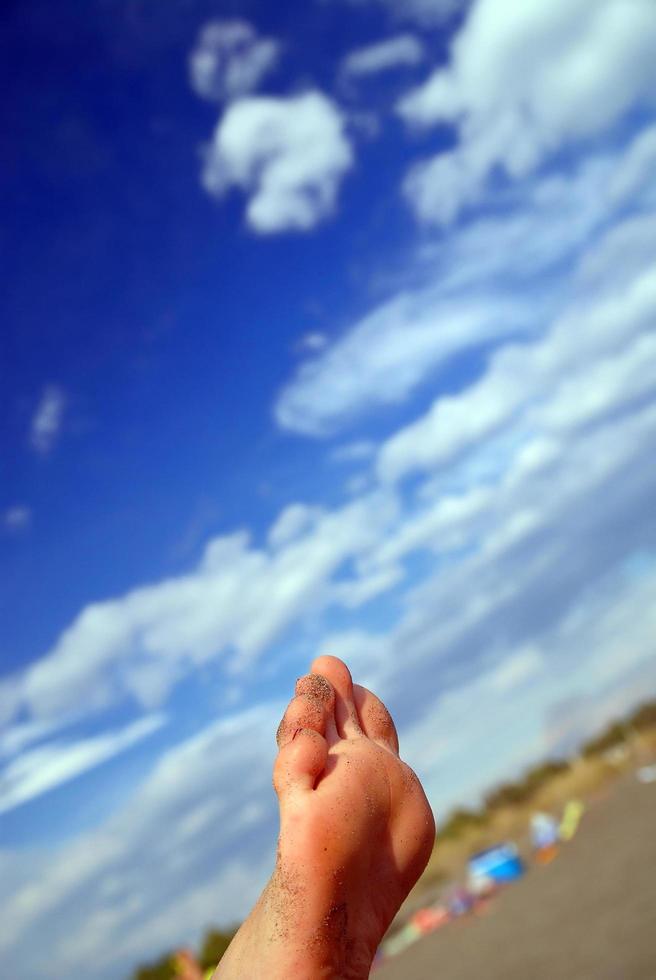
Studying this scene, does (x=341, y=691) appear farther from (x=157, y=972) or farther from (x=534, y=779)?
(x=534, y=779)

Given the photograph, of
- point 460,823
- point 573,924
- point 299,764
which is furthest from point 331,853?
point 460,823

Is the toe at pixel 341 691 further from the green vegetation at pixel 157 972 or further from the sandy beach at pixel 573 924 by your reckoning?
the green vegetation at pixel 157 972

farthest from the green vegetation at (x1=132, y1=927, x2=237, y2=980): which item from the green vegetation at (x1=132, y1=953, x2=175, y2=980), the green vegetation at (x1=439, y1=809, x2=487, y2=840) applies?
the green vegetation at (x1=439, y1=809, x2=487, y2=840)

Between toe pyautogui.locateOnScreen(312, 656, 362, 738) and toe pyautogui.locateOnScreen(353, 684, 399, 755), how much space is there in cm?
2

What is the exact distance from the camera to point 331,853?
1.87 m

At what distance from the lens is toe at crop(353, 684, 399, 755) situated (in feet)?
7.38

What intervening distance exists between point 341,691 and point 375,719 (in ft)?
0.34

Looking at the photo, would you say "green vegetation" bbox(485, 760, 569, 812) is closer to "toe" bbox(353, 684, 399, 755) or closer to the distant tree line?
the distant tree line

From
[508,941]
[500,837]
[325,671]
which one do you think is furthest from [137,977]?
[325,671]

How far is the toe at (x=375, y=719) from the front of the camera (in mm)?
2250

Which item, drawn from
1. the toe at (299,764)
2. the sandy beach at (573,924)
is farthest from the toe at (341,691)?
the sandy beach at (573,924)

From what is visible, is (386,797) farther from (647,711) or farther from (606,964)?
(647,711)

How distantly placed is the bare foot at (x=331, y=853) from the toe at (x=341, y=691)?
0.02 meters

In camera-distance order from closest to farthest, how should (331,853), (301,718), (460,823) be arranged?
(331,853)
(301,718)
(460,823)
